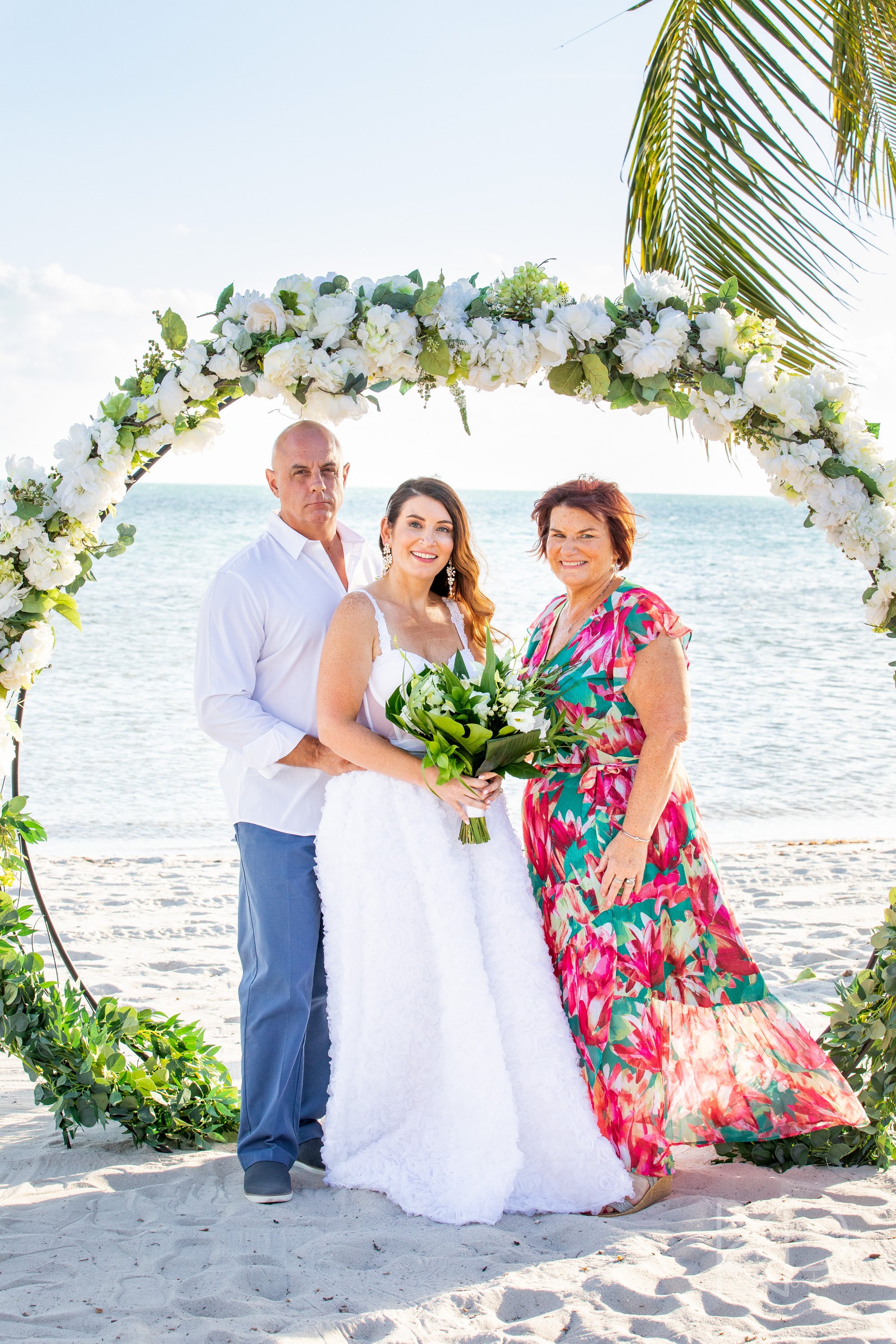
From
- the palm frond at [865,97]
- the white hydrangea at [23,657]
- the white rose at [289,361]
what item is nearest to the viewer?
the white rose at [289,361]

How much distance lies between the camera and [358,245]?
16.2 m

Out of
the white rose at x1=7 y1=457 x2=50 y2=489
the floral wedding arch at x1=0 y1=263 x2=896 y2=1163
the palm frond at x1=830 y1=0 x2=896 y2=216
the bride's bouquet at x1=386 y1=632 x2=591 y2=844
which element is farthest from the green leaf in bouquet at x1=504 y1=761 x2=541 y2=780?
the palm frond at x1=830 y1=0 x2=896 y2=216

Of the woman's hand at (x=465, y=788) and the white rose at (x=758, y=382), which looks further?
the white rose at (x=758, y=382)

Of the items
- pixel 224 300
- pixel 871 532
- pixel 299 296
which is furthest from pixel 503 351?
pixel 871 532

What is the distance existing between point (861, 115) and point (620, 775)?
3662 millimetres

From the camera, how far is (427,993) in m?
3.65

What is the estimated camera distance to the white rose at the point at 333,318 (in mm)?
3777

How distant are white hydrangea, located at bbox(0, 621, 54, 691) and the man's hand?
991mm

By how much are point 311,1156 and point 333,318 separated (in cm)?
298

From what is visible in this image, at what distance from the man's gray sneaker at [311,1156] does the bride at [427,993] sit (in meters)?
0.22

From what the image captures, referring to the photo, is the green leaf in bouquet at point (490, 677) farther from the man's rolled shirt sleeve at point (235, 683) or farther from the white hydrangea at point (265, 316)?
the white hydrangea at point (265, 316)

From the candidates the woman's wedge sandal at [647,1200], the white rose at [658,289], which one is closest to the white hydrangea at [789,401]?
the white rose at [658,289]

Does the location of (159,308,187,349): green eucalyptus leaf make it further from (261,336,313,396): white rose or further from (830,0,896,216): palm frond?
(830,0,896,216): palm frond

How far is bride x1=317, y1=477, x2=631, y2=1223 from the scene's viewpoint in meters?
3.55
